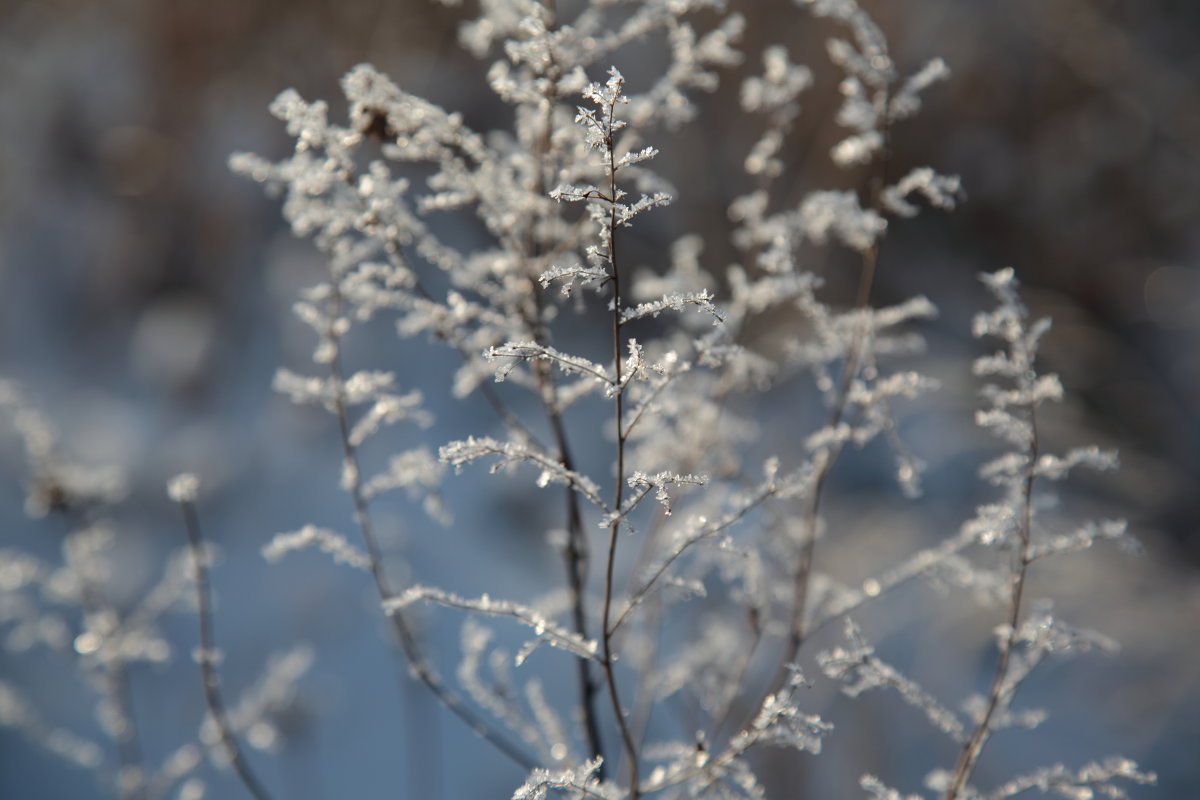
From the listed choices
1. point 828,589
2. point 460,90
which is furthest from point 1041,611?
point 460,90

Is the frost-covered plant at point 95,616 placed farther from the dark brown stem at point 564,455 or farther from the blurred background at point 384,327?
the blurred background at point 384,327

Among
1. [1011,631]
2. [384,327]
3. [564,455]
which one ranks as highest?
[384,327]

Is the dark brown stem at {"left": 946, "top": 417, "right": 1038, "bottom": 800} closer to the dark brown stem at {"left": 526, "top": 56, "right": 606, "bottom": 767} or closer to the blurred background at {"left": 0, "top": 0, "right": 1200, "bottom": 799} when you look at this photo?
the dark brown stem at {"left": 526, "top": 56, "right": 606, "bottom": 767}

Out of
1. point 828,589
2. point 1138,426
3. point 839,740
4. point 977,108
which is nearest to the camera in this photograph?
point 828,589

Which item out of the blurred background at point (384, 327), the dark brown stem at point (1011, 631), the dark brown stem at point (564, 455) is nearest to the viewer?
the dark brown stem at point (1011, 631)

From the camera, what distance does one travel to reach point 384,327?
13.1 feet

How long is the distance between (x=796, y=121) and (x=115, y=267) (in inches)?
153

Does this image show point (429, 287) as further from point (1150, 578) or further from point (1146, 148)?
point (1146, 148)

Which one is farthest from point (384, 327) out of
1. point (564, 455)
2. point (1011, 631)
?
point (1011, 631)

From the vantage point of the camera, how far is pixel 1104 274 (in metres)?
4.59

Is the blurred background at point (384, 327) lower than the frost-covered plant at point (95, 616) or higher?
higher

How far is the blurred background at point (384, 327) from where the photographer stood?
10.1ft

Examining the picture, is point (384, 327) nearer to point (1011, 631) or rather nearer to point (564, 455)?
point (564, 455)

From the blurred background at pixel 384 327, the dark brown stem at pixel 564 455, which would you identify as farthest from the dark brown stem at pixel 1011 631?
the blurred background at pixel 384 327
